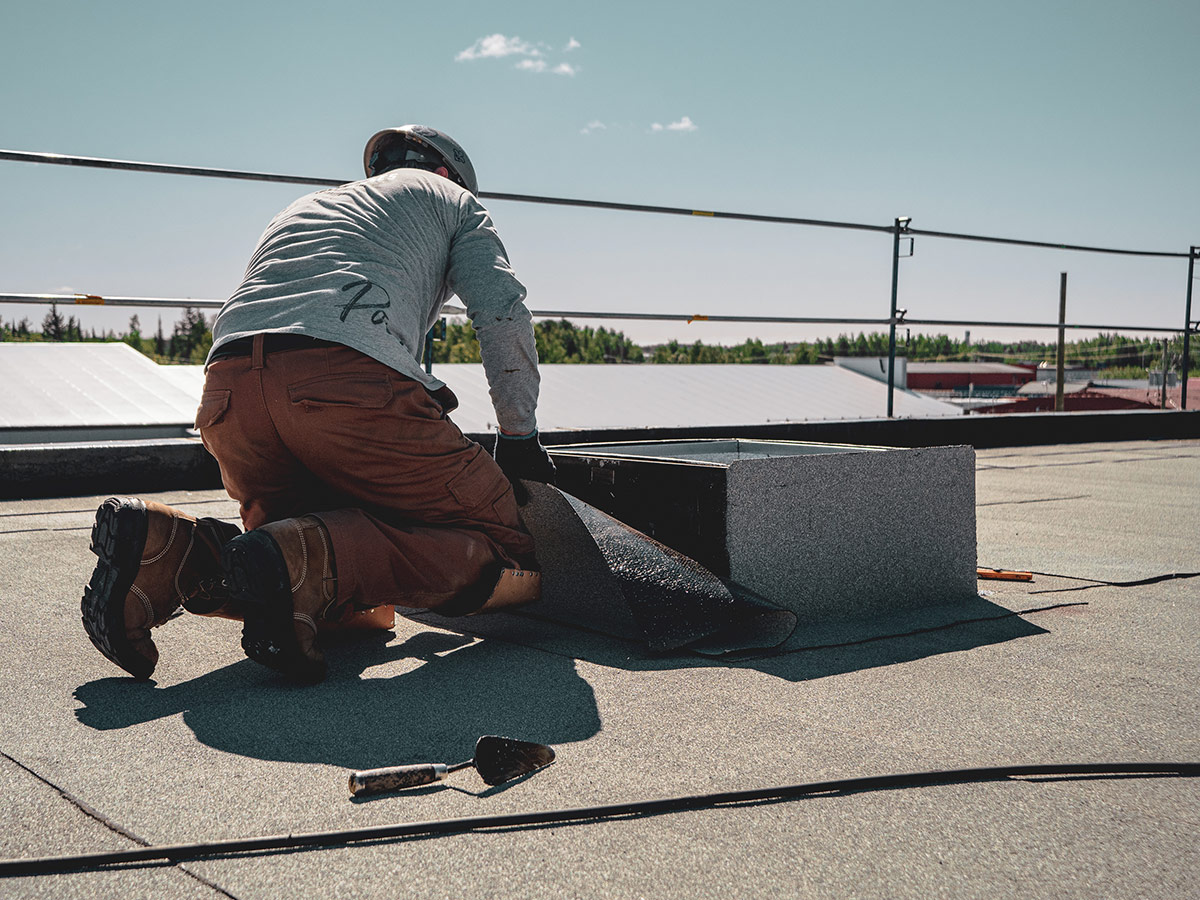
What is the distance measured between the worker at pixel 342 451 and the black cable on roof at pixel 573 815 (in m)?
0.60

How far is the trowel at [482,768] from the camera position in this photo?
1.29m

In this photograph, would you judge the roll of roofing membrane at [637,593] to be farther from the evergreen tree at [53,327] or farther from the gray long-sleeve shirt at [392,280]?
the evergreen tree at [53,327]

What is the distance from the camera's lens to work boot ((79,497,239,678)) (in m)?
1.74

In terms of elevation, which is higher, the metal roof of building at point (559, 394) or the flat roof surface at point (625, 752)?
the metal roof of building at point (559, 394)

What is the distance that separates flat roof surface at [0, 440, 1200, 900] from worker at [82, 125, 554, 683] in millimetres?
147

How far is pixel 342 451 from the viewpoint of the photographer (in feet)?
6.21

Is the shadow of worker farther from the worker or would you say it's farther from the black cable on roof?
the black cable on roof

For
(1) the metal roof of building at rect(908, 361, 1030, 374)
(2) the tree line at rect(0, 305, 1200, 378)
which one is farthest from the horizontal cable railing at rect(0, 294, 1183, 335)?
(1) the metal roof of building at rect(908, 361, 1030, 374)

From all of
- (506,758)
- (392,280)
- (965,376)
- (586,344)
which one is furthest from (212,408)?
(965,376)

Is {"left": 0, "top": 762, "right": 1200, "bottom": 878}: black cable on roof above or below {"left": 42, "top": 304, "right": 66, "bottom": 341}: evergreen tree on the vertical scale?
below

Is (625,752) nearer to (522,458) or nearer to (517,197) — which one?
(522,458)

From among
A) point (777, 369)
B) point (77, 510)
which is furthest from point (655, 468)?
point (777, 369)

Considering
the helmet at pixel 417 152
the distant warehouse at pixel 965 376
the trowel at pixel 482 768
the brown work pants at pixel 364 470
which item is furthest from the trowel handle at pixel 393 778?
the distant warehouse at pixel 965 376

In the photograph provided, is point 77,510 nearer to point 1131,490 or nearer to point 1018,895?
point 1018,895
